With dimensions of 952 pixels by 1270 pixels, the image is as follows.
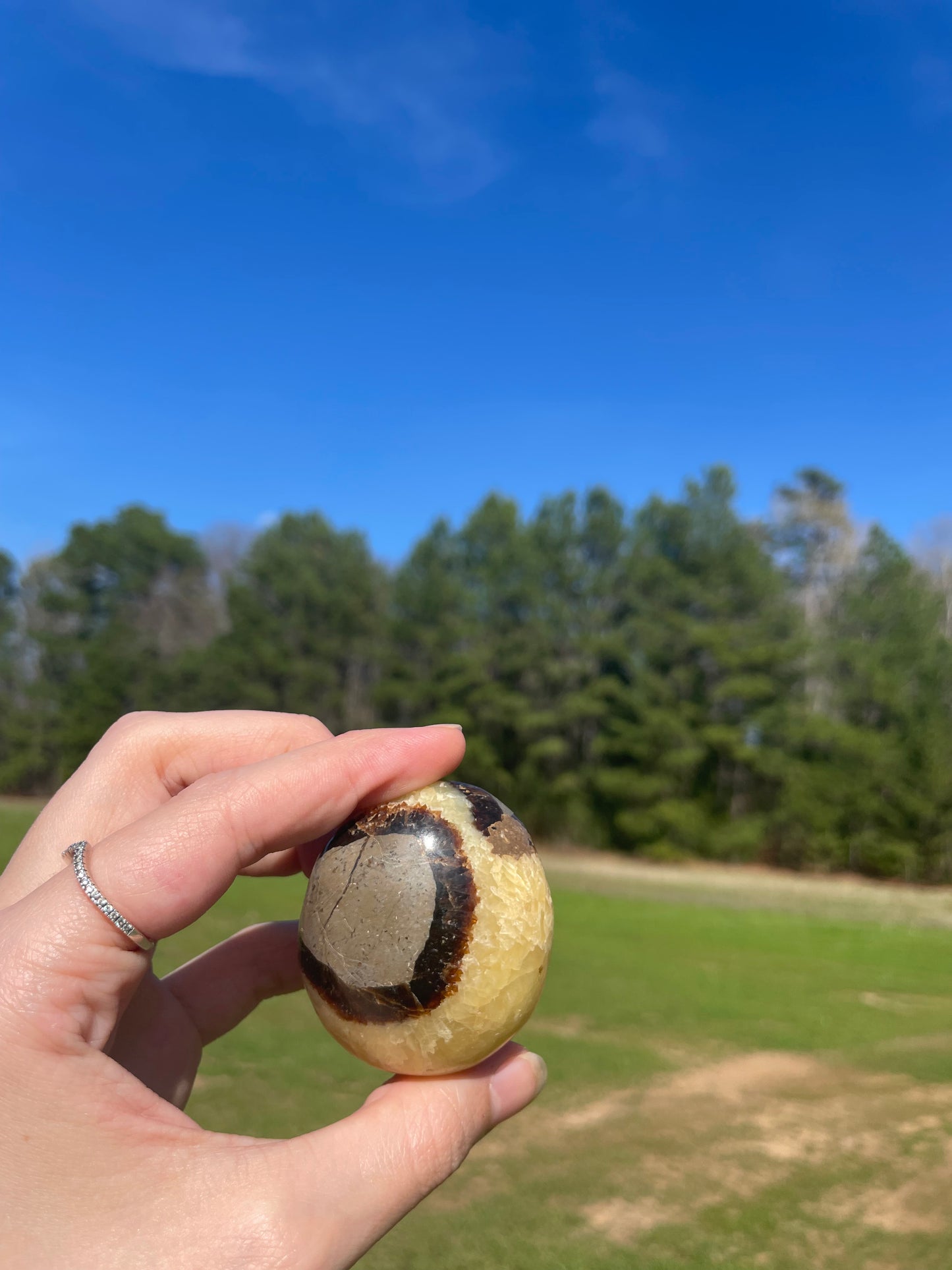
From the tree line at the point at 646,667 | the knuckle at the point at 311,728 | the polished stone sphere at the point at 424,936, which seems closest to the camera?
the polished stone sphere at the point at 424,936

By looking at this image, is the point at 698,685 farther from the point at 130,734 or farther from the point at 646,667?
the point at 130,734

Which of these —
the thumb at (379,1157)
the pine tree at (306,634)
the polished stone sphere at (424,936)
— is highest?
the pine tree at (306,634)

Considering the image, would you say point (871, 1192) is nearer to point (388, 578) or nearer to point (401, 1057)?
point (401, 1057)

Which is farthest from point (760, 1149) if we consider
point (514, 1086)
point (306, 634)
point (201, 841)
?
point (306, 634)

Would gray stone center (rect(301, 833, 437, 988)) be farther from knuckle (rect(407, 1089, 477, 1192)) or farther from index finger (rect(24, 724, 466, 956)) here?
knuckle (rect(407, 1089, 477, 1192))

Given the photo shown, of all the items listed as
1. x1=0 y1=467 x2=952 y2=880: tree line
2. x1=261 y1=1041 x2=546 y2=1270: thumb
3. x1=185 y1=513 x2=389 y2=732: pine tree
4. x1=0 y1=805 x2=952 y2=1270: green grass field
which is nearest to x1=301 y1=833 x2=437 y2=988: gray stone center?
x1=261 y1=1041 x2=546 y2=1270: thumb

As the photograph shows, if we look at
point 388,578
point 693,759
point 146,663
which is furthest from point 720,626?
point 146,663

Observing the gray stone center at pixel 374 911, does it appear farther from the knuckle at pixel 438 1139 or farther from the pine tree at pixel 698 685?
the pine tree at pixel 698 685

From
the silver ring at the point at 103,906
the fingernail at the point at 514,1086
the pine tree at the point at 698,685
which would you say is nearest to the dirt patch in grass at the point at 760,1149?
the fingernail at the point at 514,1086
